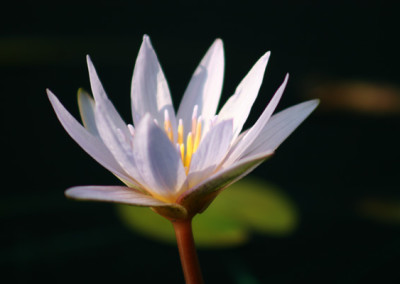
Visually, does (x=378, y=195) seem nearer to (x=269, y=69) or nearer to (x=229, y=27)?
(x=269, y=69)

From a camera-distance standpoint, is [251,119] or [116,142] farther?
[251,119]

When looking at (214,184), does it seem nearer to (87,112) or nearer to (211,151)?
(211,151)

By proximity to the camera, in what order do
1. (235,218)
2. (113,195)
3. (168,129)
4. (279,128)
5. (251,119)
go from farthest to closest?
(251,119) → (235,218) → (168,129) → (279,128) → (113,195)

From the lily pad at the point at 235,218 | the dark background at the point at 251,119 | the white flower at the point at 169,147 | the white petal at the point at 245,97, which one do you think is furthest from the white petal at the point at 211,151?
the dark background at the point at 251,119

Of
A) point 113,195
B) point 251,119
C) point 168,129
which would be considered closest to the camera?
point 113,195

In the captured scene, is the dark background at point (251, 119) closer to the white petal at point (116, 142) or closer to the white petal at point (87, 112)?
the white petal at point (87, 112)

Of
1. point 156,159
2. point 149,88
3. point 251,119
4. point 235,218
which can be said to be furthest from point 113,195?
point 251,119

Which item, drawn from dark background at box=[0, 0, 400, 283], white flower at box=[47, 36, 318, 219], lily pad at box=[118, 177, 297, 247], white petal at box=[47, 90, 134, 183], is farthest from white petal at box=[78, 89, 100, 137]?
dark background at box=[0, 0, 400, 283]
